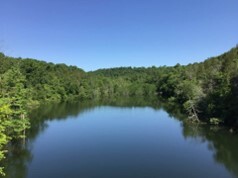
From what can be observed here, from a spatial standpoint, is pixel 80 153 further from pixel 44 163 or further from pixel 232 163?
pixel 232 163

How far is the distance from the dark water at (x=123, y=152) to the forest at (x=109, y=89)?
8.69 ft

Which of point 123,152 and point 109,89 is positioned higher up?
point 109,89

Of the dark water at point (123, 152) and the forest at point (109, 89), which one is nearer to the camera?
the dark water at point (123, 152)

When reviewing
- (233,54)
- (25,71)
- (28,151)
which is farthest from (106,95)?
(28,151)

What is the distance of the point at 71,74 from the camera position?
113750 millimetres

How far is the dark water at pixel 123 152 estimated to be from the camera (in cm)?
2458

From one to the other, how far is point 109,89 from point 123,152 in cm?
9273

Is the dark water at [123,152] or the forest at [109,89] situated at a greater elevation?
the forest at [109,89]

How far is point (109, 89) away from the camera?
123 m

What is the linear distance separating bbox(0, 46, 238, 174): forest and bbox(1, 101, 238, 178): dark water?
2.65 m

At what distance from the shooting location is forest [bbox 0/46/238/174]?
29078 millimetres

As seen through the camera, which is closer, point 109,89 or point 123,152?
point 123,152

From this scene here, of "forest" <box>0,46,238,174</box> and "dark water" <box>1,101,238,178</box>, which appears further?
"forest" <box>0,46,238,174</box>

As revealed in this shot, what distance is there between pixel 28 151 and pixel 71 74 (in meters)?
84.8
